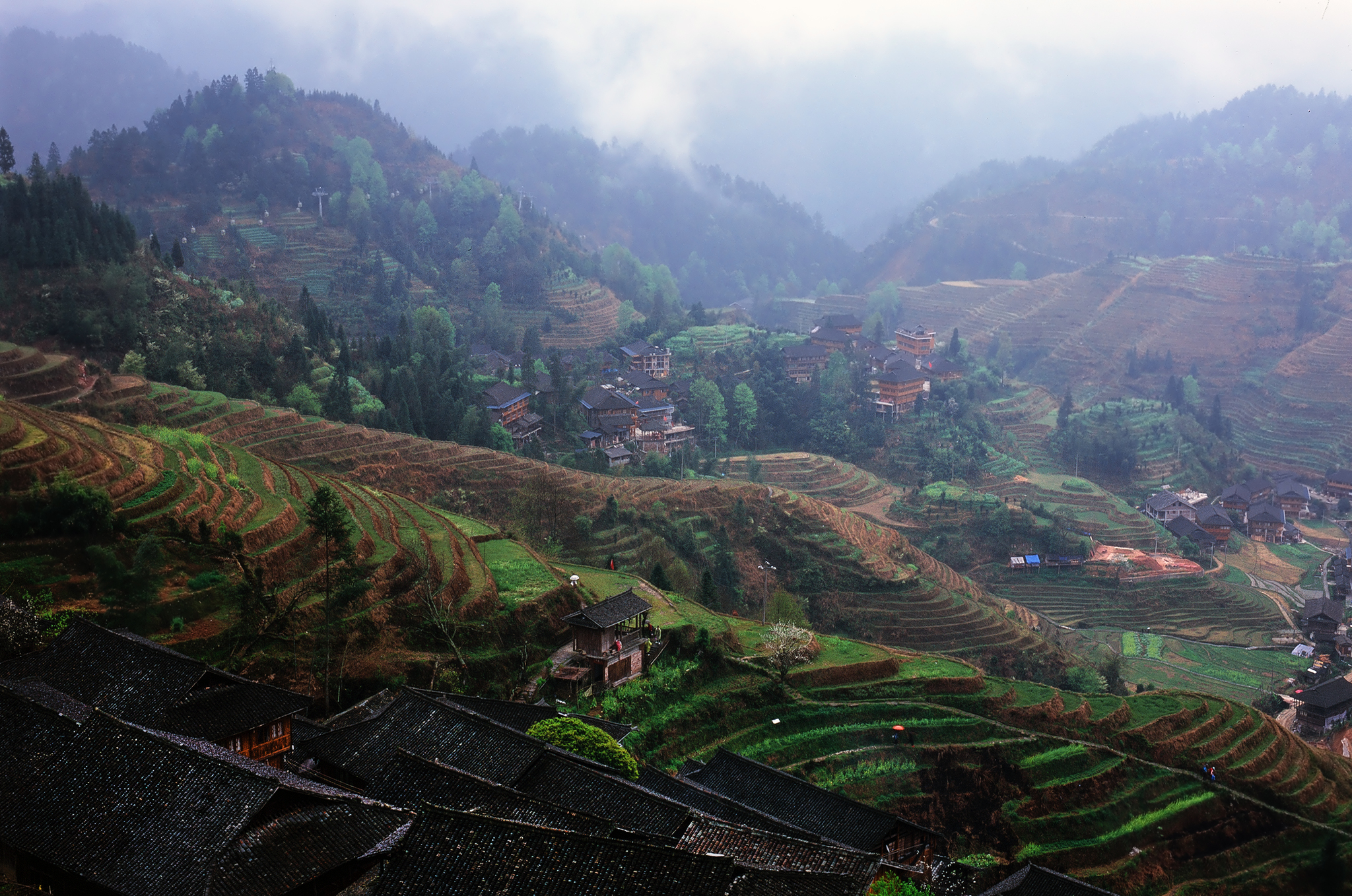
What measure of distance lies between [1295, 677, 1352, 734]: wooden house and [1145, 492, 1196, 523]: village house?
25784 millimetres

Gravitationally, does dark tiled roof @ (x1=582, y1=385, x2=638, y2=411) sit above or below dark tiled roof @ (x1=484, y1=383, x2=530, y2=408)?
below

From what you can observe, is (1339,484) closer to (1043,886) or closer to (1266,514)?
(1266,514)

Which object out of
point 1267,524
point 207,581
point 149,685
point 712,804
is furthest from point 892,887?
point 1267,524

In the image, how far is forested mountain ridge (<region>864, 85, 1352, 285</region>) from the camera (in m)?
121

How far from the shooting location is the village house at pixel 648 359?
69562mm

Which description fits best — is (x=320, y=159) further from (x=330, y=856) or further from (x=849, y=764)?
(x=330, y=856)

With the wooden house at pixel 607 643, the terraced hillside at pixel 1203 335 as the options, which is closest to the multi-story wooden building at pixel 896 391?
the terraced hillside at pixel 1203 335

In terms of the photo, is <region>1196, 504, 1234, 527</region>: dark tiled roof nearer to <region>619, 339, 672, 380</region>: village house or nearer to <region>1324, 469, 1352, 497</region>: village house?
<region>1324, 469, 1352, 497</region>: village house

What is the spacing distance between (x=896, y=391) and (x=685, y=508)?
2958 cm

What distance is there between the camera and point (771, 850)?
1566 centimetres

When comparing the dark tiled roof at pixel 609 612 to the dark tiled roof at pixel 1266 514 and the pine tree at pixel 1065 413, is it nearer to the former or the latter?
the dark tiled roof at pixel 1266 514

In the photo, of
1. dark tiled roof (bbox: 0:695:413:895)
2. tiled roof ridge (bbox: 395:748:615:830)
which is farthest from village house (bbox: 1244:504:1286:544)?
dark tiled roof (bbox: 0:695:413:895)

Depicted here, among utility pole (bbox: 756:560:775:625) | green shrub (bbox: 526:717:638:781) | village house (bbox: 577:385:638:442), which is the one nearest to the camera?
green shrub (bbox: 526:717:638:781)

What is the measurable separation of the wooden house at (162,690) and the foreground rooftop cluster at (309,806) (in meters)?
0.03
